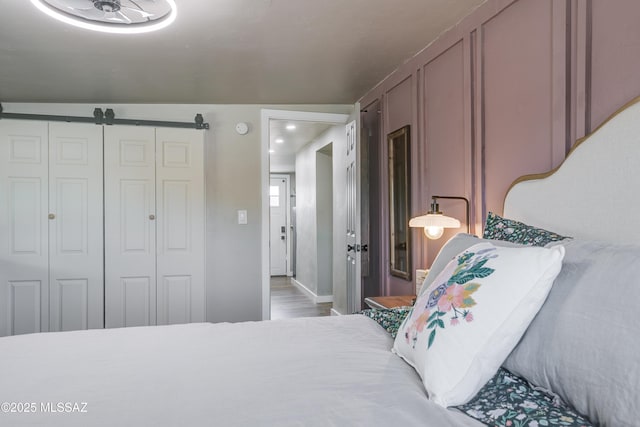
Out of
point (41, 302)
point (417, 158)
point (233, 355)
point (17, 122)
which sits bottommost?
point (41, 302)

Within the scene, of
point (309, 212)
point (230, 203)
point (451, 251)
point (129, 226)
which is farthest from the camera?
point (309, 212)

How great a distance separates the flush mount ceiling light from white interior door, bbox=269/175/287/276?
610 cm

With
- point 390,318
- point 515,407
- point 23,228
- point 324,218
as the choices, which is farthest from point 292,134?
point 515,407

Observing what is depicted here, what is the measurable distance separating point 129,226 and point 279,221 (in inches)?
184

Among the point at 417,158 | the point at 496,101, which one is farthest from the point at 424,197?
the point at 496,101

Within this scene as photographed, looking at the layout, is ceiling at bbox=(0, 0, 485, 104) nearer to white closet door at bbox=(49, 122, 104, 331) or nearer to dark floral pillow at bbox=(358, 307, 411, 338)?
white closet door at bbox=(49, 122, 104, 331)

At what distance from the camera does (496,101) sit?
190 cm

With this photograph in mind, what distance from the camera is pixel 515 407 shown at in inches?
32.5

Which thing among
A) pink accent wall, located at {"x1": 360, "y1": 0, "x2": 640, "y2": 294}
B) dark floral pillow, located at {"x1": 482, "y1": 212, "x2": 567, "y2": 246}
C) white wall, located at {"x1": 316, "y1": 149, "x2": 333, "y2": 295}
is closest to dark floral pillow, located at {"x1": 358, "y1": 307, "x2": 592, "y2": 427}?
dark floral pillow, located at {"x1": 482, "y1": 212, "x2": 567, "y2": 246}

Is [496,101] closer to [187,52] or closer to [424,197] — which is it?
[424,197]

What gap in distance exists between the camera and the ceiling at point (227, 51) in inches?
78.7

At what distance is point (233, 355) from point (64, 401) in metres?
0.44

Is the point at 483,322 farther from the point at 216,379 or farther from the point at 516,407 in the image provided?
the point at 216,379

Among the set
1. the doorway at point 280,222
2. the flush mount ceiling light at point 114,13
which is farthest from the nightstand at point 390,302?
the doorway at point 280,222
